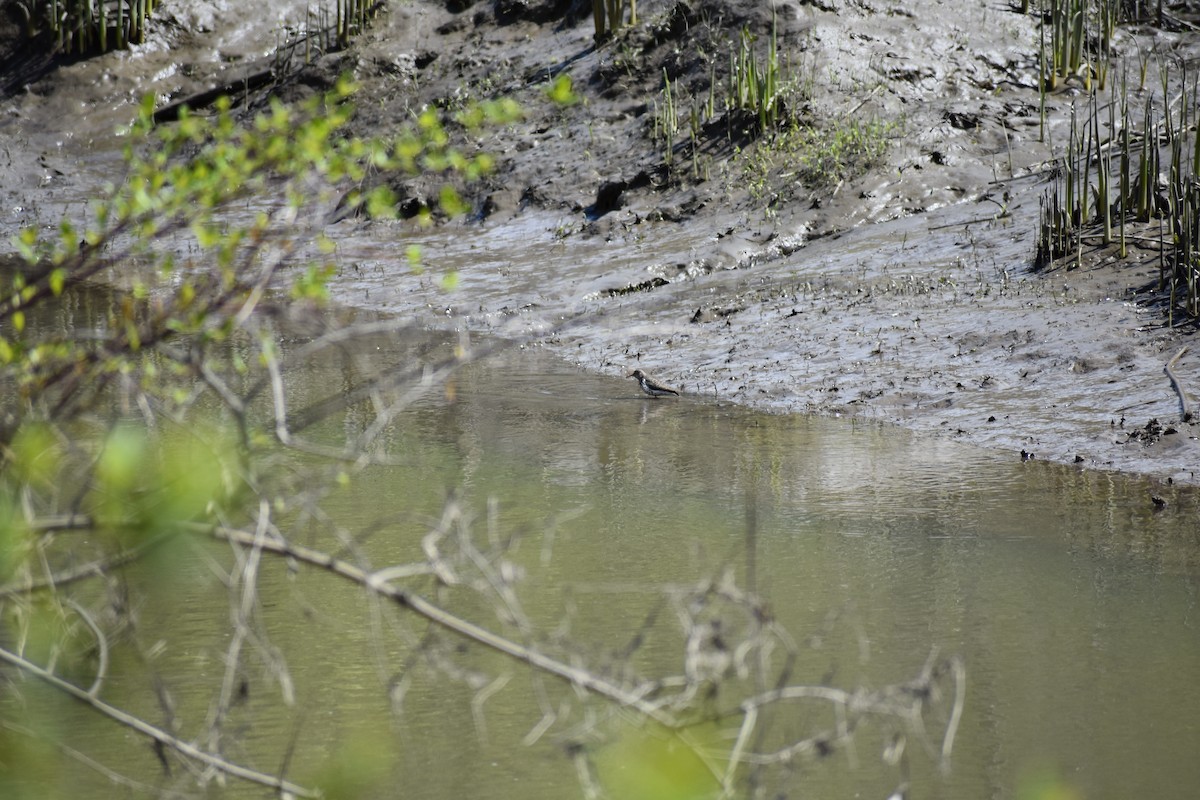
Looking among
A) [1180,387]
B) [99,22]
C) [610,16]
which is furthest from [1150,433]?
[99,22]

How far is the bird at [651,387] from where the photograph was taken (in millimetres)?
8555

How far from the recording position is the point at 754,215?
1164cm

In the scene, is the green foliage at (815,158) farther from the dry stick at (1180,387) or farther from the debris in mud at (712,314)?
the dry stick at (1180,387)

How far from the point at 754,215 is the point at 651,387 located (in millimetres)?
3547

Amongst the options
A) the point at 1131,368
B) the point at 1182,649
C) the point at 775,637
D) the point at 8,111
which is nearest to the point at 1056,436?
the point at 1131,368

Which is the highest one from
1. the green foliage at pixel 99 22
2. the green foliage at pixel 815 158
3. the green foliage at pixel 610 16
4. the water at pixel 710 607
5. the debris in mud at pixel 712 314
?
the green foliage at pixel 99 22

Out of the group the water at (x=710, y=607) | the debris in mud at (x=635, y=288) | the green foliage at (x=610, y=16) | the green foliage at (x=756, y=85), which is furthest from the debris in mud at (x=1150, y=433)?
the green foliage at (x=610, y=16)

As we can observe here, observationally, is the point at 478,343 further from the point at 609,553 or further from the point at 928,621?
the point at 928,621

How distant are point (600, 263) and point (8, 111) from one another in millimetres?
9084

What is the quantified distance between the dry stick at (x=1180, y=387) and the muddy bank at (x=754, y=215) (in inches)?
1.9

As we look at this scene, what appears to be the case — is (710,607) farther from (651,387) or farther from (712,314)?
(712,314)

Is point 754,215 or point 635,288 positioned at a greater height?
point 754,215

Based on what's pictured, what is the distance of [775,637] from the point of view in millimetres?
4664

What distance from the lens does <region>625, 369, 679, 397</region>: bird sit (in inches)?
337
